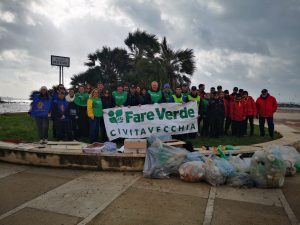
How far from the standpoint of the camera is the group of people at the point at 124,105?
8258 mm

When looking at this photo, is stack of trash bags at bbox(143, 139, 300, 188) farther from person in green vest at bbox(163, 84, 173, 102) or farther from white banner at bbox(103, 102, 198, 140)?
person in green vest at bbox(163, 84, 173, 102)

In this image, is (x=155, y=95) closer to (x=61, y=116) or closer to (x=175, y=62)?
(x=61, y=116)

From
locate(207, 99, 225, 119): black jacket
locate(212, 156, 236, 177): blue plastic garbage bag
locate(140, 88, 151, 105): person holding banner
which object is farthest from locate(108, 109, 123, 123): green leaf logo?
locate(212, 156, 236, 177): blue plastic garbage bag

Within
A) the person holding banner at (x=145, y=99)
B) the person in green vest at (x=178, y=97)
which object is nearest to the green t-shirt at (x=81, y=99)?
the person holding banner at (x=145, y=99)

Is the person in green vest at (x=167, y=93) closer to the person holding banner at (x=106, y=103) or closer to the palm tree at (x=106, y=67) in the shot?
the person holding banner at (x=106, y=103)

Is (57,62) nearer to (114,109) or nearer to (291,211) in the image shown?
(114,109)

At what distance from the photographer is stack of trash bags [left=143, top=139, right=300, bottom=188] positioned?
503 cm

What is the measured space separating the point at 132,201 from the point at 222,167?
1905mm

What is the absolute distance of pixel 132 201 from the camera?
4391 mm

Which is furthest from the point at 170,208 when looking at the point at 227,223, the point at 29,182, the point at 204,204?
the point at 29,182

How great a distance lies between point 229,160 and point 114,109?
12.6 feet

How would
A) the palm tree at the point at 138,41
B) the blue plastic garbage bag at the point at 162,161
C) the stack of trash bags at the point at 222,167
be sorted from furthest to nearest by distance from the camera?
the palm tree at the point at 138,41 → the blue plastic garbage bag at the point at 162,161 → the stack of trash bags at the point at 222,167

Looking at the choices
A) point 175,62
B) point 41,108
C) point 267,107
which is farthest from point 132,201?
point 175,62

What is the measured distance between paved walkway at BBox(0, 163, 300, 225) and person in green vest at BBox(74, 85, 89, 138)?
11.8 ft
